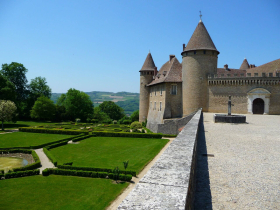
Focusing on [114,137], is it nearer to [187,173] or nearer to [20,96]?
[187,173]

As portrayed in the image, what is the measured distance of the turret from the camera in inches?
1666

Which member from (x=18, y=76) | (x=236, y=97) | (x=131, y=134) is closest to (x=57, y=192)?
(x=131, y=134)

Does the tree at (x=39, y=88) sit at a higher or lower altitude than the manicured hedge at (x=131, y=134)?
higher

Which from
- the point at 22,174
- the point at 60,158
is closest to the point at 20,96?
the point at 60,158

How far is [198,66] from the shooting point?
29812mm

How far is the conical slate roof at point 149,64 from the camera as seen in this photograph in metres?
42.3

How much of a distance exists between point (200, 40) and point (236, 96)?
9.15 metres

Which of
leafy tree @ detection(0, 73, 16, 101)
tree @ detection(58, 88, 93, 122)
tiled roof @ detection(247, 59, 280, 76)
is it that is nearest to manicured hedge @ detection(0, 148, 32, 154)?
leafy tree @ detection(0, 73, 16, 101)

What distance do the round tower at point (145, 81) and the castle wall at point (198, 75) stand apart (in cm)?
1224

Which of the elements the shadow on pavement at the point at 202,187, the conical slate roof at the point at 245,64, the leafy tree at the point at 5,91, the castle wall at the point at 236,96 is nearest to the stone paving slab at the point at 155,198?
the shadow on pavement at the point at 202,187

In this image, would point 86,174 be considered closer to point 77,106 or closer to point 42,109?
point 42,109

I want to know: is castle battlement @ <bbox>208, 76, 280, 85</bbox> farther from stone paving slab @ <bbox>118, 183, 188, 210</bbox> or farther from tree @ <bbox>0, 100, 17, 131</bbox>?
tree @ <bbox>0, 100, 17, 131</bbox>

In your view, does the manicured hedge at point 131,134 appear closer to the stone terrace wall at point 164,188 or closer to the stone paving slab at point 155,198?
the stone terrace wall at point 164,188

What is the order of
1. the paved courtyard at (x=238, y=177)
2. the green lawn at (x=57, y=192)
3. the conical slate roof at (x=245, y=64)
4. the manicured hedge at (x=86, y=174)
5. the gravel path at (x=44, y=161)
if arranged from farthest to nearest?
the conical slate roof at (x=245, y=64), the gravel path at (x=44, y=161), the manicured hedge at (x=86, y=174), the green lawn at (x=57, y=192), the paved courtyard at (x=238, y=177)
